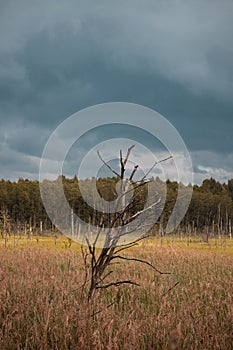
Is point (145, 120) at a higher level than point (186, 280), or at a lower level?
higher

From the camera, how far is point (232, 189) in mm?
107750

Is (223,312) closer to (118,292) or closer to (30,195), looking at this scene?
(118,292)

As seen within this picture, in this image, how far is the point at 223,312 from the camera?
5.17m

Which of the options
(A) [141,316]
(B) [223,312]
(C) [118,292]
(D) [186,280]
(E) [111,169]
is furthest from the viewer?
(D) [186,280]

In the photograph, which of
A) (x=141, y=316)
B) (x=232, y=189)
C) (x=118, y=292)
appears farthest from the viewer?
(x=232, y=189)

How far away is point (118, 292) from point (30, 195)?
66.6 m

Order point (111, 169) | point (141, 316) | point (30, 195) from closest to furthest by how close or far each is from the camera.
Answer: point (111, 169) < point (141, 316) < point (30, 195)

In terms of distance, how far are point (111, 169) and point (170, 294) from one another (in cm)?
400

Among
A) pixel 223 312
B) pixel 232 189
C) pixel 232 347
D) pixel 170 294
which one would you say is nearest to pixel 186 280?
pixel 170 294

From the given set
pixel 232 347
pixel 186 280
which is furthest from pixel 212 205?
pixel 232 347

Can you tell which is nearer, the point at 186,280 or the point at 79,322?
the point at 79,322

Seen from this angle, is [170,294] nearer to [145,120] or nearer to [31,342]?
[31,342]

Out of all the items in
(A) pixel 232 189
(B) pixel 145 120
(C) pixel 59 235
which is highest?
(A) pixel 232 189

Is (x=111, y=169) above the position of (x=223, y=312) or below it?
above
